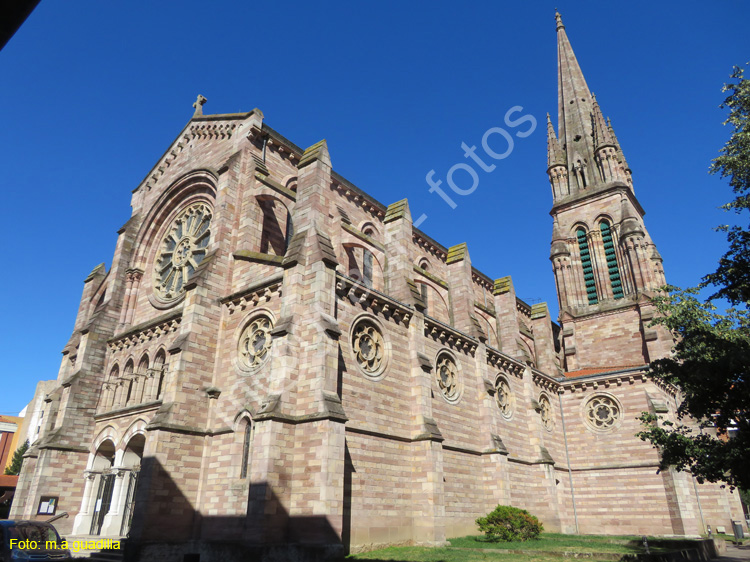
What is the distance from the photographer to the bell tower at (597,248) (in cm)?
3459

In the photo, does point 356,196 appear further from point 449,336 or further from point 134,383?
point 134,383

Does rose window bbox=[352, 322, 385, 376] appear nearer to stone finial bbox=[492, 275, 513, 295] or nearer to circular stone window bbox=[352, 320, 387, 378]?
circular stone window bbox=[352, 320, 387, 378]

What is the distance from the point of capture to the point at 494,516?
18.7 m

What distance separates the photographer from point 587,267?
1542 inches

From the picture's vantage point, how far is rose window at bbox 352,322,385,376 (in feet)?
56.8

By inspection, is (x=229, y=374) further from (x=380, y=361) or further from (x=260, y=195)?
(x=260, y=195)

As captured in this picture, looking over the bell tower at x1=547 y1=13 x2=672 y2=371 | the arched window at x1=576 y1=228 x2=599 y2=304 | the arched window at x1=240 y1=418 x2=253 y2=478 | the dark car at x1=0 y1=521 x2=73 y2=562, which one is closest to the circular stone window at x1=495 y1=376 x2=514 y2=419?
the bell tower at x1=547 y1=13 x2=672 y2=371

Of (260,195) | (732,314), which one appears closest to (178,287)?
(260,195)

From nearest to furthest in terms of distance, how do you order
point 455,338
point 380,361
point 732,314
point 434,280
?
point 732,314 < point 380,361 < point 455,338 < point 434,280

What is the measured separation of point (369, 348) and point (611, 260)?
27343 mm

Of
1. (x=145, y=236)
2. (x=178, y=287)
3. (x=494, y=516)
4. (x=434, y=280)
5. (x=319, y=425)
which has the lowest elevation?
(x=494, y=516)

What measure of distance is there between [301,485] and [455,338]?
11024 mm

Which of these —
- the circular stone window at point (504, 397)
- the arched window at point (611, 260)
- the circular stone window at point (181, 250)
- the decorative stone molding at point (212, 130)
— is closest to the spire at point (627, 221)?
the arched window at point (611, 260)

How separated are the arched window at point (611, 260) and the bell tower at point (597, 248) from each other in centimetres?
7
